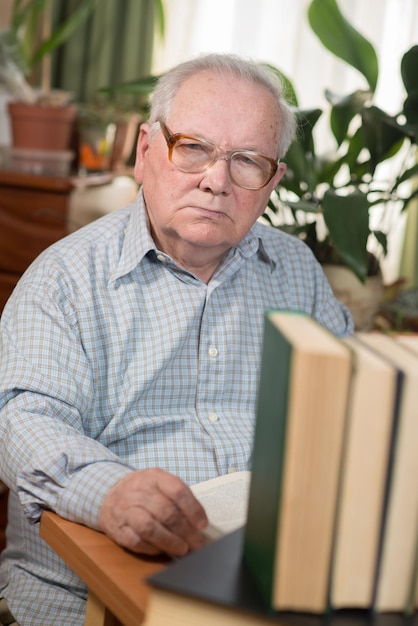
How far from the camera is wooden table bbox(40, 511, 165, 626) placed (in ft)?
2.77

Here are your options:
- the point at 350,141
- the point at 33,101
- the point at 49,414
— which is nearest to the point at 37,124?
the point at 33,101

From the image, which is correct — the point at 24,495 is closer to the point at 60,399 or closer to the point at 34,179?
the point at 60,399

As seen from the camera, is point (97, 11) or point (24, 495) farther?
point (97, 11)

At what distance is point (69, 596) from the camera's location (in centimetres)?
124

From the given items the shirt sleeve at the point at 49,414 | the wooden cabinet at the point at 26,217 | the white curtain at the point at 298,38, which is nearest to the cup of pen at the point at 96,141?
the wooden cabinet at the point at 26,217

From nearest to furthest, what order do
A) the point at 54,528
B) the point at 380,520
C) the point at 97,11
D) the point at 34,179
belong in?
the point at 380,520
the point at 54,528
the point at 34,179
the point at 97,11

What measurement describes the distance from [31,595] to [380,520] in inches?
27.4

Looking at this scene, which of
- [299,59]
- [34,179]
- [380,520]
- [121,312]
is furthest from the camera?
[299,59]

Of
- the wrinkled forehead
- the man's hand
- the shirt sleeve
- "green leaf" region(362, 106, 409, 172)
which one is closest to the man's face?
the wrinkled forehead

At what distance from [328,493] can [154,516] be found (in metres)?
0.26

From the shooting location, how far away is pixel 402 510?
0.73m

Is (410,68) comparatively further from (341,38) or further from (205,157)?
(205,157)

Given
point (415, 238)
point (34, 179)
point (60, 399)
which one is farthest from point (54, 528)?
point (415, 238)

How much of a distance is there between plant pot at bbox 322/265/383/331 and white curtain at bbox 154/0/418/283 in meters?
1.15
